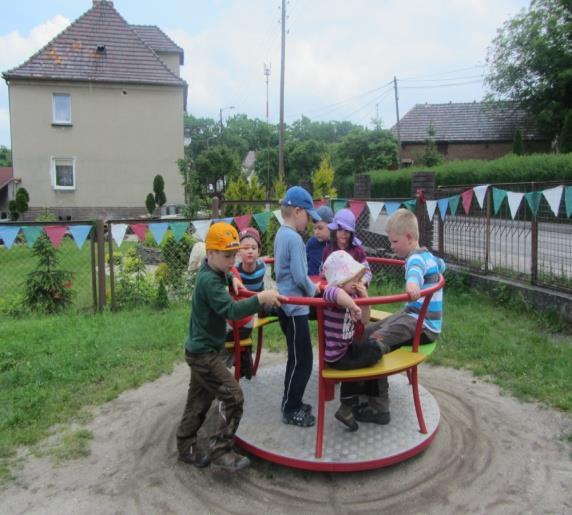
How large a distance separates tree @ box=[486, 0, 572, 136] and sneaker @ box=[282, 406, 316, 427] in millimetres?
32940

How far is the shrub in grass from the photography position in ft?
27.6

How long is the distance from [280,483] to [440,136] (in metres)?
36.7

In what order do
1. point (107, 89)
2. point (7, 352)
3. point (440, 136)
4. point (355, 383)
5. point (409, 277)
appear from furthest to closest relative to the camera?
point (440, 136) → point (107, 89) → point (7, 352) → point (355, 383) → point (409, 277)

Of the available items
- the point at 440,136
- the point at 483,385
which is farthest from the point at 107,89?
the point at 483,385

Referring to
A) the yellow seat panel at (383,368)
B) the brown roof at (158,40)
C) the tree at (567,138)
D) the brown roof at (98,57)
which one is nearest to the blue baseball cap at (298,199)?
the yellow seat panel at (383,368)

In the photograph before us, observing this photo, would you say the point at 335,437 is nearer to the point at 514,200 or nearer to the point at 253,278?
the point at 253,278

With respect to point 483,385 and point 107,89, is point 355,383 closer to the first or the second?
point 483,385

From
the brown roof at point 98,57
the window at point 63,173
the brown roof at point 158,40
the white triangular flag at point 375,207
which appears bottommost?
the white triangular flag at point 375,207

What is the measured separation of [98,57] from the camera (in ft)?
88.3

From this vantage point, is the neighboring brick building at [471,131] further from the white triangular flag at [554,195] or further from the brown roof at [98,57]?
the white triangular flag at [554,195]

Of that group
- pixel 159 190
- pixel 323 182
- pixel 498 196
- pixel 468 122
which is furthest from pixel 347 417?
pixel 468 122

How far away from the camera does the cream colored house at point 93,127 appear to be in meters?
25.6

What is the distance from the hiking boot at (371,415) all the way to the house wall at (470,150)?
3470 cm

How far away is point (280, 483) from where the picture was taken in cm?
314
